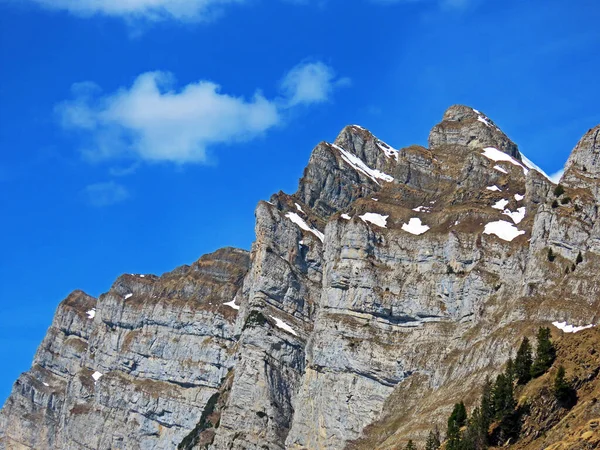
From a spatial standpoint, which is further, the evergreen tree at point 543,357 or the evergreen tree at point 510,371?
the evergreen tree at point 510,371

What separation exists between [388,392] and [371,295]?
1806 cm

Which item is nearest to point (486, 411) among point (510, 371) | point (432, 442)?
point (510, 371)

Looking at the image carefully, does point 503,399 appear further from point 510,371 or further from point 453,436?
point 453,436

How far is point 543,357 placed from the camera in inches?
5655

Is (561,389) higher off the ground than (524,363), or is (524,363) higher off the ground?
(524,363)

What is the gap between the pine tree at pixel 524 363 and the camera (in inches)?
5694

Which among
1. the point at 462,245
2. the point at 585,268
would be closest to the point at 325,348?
the point at 462,245

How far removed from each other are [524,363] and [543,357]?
11.6 feet

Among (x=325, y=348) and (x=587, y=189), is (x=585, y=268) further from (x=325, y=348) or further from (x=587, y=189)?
(x=325, y=348)

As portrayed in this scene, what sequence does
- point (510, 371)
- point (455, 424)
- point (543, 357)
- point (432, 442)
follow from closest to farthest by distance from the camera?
point (543, 357)
point (510, 371)
point (455, 424)
point (432, 442)

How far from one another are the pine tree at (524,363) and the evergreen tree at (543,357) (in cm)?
88

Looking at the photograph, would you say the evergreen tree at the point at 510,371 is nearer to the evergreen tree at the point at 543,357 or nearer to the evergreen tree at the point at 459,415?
the evergreen tree at the point at 543,357

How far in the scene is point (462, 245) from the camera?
19750 cm

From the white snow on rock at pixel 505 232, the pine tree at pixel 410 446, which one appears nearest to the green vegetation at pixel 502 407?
the pine tree at pixel 410 446
